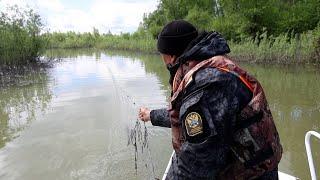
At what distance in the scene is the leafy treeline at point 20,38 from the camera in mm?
16297

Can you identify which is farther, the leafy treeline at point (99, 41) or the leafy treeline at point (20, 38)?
the leafy treeline at point (99, 41)

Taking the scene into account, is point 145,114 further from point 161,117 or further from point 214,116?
point 214,116

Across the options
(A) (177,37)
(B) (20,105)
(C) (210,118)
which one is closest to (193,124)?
(C) (210,118)

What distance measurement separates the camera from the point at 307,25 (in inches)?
939

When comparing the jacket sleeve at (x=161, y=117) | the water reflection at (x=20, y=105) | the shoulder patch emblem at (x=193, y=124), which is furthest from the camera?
the water reflection at (x=20, y=105)

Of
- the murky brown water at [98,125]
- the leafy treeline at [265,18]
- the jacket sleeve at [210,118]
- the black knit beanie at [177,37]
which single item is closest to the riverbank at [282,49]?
the murky brown water at [98,125]

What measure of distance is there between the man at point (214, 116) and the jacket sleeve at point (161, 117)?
19.0 inches

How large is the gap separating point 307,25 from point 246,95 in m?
23.9

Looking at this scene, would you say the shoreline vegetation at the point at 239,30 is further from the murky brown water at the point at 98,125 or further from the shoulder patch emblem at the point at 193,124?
the shoulder patch emblem at the point at 193,124

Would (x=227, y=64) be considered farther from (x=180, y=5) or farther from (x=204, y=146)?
(x=180, y=5)

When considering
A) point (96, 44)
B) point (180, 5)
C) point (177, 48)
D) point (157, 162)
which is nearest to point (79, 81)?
point (157, 162)

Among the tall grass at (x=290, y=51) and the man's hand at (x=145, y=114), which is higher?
the man's hand at (x=145, y=114)

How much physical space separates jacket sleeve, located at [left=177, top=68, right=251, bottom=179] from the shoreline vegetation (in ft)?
50.6

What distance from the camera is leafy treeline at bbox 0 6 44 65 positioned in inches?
642
